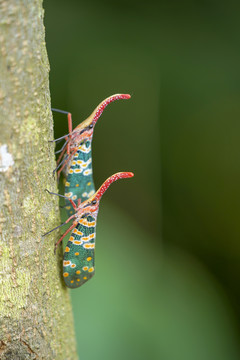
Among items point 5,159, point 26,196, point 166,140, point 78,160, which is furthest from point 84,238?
point 166,140

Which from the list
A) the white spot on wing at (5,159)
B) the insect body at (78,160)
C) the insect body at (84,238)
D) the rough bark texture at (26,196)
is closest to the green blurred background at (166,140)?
the insect body at (78,160)

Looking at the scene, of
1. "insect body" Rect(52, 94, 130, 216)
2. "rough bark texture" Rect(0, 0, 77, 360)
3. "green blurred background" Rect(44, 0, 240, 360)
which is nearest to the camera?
"rough bark texture" Rect(0, 0, 77, 360)

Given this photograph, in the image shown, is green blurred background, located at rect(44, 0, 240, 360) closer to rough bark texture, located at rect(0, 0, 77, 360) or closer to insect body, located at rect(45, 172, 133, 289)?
insect body, located at rect(45, 172, 133, 289)

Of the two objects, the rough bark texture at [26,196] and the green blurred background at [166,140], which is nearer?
the rough bark texture at [26,196]

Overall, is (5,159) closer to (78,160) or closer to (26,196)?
(26,196)

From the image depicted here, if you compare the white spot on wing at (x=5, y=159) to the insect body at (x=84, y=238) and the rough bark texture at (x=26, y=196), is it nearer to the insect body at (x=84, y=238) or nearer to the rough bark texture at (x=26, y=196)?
the rough bark texture at (x=26, y=196)

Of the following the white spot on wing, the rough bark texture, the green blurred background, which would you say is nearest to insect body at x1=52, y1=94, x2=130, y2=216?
the rough bark texture

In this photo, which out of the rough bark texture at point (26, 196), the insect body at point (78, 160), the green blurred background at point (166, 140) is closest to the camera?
the rough bark texture at point (26, 196)

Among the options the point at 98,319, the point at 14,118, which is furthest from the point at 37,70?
the point at 98,319
